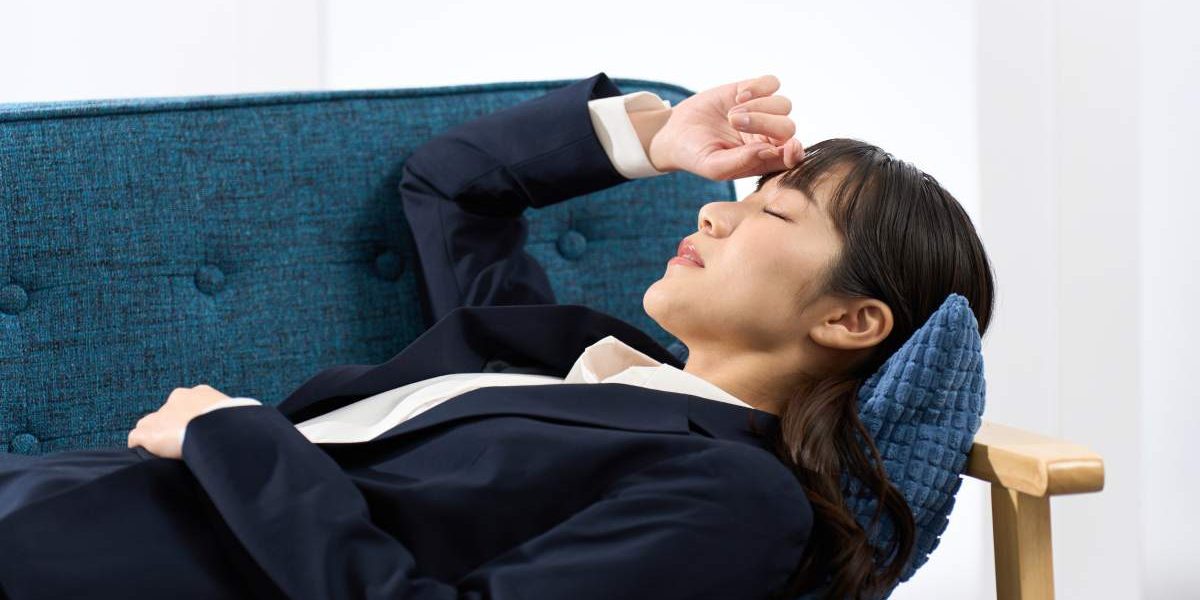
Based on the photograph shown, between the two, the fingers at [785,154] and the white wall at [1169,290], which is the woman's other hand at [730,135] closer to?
the fingers at [785,154]

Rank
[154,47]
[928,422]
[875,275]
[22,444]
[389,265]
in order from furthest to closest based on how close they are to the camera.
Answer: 1. [154,47]
2. [389,265]
3. [22,444]
4. [875,275]
5. [928,422]

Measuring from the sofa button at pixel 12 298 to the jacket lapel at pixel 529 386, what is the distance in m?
0.35

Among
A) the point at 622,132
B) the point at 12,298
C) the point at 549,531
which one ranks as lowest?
the point at 549,531

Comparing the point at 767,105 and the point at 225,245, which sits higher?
the point at 767,105

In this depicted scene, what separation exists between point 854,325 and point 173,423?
740 mm

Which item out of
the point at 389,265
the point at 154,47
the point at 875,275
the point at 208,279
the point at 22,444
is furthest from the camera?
the point at 154,47

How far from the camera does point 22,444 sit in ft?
4.58

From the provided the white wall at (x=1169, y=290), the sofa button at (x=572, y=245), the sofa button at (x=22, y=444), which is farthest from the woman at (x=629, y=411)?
the white wall at (x=1169, y=290)

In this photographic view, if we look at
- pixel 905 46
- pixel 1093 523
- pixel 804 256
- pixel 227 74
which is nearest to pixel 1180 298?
pixel 1093 523

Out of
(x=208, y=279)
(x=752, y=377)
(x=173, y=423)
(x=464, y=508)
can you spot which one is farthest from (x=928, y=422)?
(x=208, y=279)

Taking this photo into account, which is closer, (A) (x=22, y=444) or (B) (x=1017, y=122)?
(A) (x=22, y=444)

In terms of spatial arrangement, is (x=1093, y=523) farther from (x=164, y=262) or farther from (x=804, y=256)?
(x=164, y=262)

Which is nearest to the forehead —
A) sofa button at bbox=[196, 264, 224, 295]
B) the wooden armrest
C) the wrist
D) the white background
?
the wrist

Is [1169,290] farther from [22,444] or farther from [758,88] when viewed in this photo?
[22,444]
